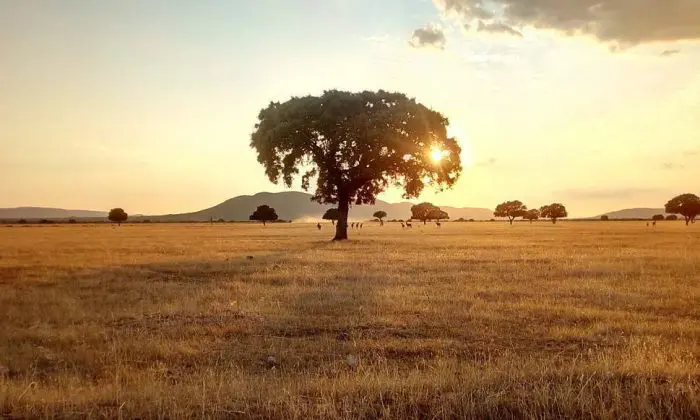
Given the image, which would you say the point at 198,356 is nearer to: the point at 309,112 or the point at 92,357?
the point at 92,357

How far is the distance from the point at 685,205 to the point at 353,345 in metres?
142

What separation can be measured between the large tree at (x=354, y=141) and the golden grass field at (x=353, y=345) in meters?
29.3

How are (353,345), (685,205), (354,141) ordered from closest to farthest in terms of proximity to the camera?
(353,345)
(354,141)
(685,205)

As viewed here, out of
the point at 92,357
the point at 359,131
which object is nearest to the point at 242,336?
the point at 92,357

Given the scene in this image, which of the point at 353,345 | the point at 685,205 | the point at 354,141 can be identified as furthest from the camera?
the point at 685,205

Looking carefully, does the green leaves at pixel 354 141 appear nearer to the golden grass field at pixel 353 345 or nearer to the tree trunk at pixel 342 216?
the tree trunk at pixel 342 216

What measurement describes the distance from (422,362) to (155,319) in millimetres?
7944

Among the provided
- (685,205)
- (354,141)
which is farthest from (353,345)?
(685,205)

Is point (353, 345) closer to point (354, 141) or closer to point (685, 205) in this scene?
point (354, 141)

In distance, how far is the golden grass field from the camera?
7.45 m

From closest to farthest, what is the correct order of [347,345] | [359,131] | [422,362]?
[422,362]
[347,345]
[359,131]

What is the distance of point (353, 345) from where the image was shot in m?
11.6

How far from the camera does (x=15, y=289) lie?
20.8 m

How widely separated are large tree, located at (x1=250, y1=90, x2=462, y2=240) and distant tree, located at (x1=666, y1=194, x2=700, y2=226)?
99.0 m
